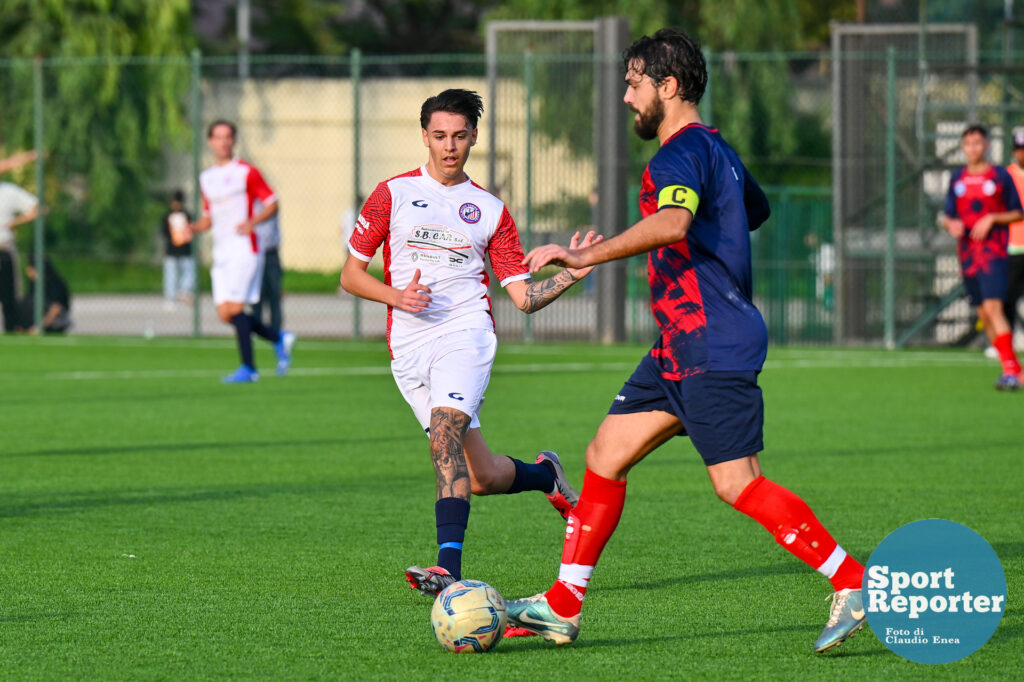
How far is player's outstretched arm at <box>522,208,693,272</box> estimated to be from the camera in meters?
5.05

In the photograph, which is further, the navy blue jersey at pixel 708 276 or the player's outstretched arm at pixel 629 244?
the navy blue jersey at pixel 708 276

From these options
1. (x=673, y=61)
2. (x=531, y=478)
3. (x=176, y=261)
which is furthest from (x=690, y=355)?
(x=176, y=261)

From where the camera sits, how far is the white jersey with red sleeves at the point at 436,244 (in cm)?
659

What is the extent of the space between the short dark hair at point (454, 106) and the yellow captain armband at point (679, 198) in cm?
150

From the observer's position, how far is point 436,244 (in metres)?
6.61

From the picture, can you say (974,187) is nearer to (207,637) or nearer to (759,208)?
(759,208)

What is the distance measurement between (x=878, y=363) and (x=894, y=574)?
13.2m

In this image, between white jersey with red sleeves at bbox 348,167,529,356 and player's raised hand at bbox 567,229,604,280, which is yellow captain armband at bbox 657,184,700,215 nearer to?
player's raised hand at bbox 567,229,604,280

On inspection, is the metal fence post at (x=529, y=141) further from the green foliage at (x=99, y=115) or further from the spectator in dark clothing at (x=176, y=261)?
the green foliage at (x=99, y=115)

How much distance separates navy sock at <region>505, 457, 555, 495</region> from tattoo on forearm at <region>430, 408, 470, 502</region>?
1.93 ft

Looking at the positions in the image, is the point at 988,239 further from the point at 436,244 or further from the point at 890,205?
the point at 436,244

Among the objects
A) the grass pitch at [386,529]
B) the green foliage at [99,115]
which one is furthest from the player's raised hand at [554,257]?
the green foliage at [99,115]

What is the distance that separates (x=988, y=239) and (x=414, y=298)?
30.7ft

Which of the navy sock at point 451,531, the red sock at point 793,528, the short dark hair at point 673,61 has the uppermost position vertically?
the short dark hair at point 673,61
